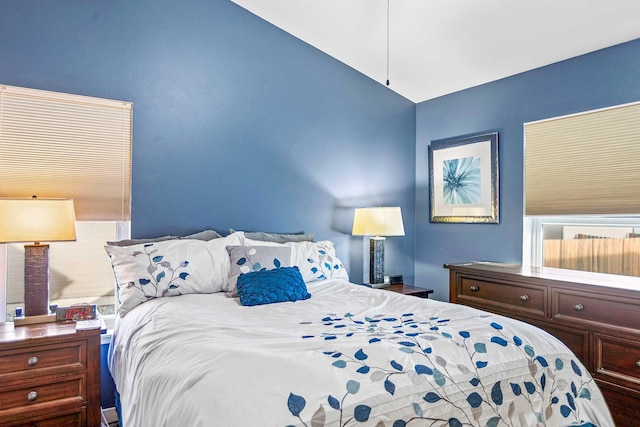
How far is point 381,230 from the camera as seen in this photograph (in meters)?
3.26

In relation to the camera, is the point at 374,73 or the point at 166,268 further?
the point at 374,73

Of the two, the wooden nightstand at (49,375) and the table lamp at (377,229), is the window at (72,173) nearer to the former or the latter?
the wooden nightstand at (49,375)

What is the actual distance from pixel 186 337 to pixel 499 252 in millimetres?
2647

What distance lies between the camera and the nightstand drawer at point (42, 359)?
187 cm

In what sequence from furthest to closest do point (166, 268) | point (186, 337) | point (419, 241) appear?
point (419, 241)
point (166, 268)
point (186, 337)

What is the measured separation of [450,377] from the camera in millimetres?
1238

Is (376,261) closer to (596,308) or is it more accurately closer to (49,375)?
(596,308)

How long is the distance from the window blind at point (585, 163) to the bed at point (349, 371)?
154 centimetres

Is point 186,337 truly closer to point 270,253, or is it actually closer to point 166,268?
point 166,268

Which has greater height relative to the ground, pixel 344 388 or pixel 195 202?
pixel 195 202

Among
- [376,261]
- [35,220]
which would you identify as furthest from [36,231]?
[376,261]

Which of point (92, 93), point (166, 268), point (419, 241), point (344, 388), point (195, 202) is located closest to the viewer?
point (344, 388)

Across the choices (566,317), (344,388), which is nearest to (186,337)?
(344,388)

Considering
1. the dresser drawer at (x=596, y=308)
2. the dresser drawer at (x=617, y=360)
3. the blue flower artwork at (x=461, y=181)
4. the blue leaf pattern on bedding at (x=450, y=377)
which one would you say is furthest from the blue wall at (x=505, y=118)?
the blue leaf pattern on bedding at (x=450, y=377)
